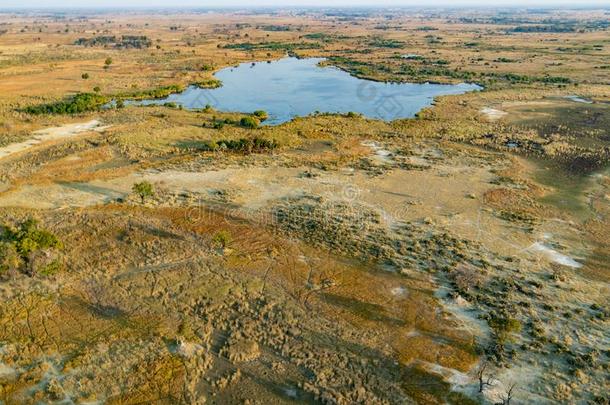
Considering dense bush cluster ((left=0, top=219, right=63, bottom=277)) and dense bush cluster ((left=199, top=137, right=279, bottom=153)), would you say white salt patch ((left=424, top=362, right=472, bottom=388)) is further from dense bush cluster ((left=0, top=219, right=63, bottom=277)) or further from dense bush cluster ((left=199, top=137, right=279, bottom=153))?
dense bush cluster ((left=199, top=137, right=279, bottom=153))

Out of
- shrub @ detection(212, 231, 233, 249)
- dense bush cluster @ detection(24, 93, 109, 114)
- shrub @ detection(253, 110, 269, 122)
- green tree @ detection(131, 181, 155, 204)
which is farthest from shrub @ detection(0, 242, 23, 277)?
dense bush cluster @ detection(24, 93, 109, 114)

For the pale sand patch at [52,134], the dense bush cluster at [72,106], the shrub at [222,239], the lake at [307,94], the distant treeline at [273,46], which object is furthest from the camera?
the distant treeline at [273,46]

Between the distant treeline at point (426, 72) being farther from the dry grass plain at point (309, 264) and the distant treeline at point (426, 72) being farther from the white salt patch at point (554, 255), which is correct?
the white salt patch at point (554, 255)

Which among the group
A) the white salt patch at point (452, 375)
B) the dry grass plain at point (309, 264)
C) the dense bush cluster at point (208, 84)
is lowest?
the white salt patch at point (452, 375)

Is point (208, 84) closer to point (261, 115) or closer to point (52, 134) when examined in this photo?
point (261, 115)

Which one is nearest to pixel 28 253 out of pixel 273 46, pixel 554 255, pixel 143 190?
pixel 143 190

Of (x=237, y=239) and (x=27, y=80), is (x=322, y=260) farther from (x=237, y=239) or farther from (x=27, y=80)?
(x=27, y=80)

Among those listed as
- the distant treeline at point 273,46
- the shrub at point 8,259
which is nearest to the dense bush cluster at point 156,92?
the shrub at point 8,259
